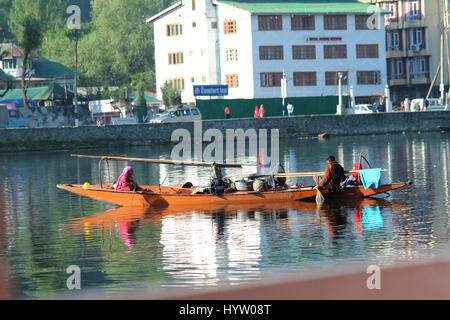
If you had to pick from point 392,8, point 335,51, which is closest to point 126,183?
point 335,51

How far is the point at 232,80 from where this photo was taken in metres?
93.0

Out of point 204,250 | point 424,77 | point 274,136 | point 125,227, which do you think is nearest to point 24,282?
point 204,250

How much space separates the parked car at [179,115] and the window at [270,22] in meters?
17.0

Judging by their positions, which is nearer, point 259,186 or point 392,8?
point 259,186

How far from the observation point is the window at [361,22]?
94.8 meters

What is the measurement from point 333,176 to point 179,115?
46909 mm

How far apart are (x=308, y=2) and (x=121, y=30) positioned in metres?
33.6

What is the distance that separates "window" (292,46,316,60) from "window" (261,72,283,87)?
290 cm

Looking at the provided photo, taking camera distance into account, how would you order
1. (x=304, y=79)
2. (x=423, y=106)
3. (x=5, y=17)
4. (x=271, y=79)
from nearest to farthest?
(x=423, y=106) < (x=271, y=79) < (x=304, y=79) < (x=5, y=17)

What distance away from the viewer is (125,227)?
3028 centimetres

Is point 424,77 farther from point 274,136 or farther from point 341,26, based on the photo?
point 274,136

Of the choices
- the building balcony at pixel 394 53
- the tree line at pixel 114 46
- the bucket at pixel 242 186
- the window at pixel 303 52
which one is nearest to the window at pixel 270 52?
the window at pixel 303 52

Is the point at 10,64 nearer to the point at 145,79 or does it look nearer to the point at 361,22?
the point at 145,79
